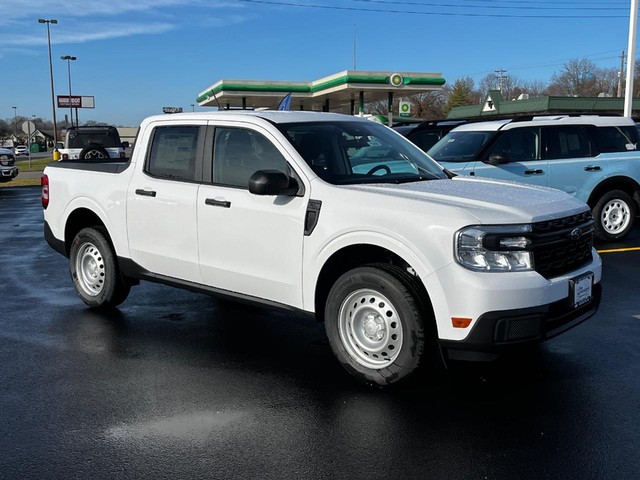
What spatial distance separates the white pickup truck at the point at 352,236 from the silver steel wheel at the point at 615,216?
540cm

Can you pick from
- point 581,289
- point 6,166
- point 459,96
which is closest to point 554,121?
point 581,289

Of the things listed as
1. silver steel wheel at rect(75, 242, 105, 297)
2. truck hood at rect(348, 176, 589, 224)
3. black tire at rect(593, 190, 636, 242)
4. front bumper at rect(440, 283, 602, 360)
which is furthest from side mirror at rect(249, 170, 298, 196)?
black tire at rect(593, 190, 636, 242)

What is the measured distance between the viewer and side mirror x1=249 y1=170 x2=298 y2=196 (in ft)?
15.5

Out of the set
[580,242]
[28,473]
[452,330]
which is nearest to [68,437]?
[28,473]

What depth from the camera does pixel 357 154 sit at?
5.53m

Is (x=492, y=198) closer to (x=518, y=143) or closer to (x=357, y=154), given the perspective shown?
(x=357, y=154)

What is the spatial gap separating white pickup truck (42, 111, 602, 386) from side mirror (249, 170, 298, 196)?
0.01 m

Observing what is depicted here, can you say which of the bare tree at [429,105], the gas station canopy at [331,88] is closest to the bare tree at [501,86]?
the bare tree at [429,105]

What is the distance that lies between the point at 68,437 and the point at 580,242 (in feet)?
11.5

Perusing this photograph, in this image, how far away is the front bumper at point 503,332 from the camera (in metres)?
4.03

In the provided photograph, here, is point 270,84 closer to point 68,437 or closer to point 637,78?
point 68,437

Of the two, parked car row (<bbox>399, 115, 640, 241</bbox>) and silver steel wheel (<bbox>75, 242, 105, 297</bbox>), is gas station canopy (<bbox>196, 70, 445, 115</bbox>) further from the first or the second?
silver steel wheel (<bbox>75, 242, 105, 297</bbox>)

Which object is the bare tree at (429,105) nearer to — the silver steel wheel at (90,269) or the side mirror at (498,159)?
the side mirror at (498,159)

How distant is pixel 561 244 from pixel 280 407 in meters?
2.10
